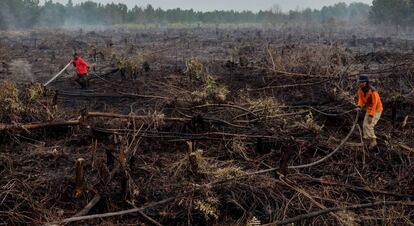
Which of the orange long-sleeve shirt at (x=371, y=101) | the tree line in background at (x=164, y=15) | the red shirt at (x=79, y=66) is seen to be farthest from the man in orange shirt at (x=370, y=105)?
the tree line in background at (x=164, y=15)

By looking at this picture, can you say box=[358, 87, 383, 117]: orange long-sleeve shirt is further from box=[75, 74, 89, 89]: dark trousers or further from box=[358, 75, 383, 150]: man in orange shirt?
box=[75, 74, 89, 89]: dark trousers

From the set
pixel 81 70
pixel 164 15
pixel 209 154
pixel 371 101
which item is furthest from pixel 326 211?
pixel 164 15

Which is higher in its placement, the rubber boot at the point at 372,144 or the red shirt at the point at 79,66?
the red shirt at the point at 79,66

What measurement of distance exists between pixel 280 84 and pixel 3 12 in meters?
47.1

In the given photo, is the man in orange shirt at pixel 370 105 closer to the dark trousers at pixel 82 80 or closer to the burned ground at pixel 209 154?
the burned ground at pixel 209 154

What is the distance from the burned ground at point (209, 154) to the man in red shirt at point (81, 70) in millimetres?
427

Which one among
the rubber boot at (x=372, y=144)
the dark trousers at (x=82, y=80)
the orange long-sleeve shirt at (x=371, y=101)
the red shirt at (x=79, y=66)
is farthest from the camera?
the dark trousers at (x=82, y=80)

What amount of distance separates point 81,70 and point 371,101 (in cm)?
776

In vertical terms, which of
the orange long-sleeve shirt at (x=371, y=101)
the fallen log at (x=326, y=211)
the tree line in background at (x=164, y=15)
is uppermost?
the tree line in background at (x=164, y=15)

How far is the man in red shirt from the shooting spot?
36.3ft

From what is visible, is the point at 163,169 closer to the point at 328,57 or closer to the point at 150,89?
the point at 150,89

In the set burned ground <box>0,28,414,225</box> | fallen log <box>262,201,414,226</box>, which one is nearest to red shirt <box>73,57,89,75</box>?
burned ground <box>0,28,414,225</box>

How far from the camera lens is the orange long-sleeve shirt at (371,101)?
21.5 feet

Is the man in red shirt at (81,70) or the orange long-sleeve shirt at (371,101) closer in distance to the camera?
the orange long-sleeve shirt at (371,101)
